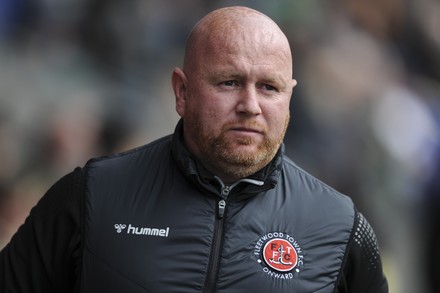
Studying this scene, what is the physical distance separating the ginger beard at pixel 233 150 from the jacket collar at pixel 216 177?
0.09ft

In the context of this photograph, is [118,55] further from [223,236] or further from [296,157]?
[223,236]

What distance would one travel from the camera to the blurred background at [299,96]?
5359 mm

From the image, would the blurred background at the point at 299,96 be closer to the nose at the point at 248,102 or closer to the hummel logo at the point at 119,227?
the hummel logo at the point at 119,227

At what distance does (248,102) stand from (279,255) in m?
0.49

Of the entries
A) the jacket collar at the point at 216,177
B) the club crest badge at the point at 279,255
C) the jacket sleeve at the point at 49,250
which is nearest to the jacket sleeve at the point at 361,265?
the club crest badge at the point at 279,255

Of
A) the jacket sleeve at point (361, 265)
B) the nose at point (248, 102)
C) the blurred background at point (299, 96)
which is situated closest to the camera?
the nose at point (248, 102)

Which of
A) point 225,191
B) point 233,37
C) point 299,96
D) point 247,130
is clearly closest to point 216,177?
point 225,191

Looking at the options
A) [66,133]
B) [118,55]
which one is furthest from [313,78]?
[66,133]

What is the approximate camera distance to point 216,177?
9.67ft

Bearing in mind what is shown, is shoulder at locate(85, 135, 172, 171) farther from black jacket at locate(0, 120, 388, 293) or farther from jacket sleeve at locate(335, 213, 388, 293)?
jacket sleeve at locate(335, 213, 388, 293)

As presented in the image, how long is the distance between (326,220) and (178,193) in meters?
0.49

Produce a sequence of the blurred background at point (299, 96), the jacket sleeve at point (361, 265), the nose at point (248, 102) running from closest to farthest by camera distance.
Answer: the nose at point (248, 102)
the jacket sleeve at point (361, 265)
the blurred background at point (299, 96)

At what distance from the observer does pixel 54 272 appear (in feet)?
9.66

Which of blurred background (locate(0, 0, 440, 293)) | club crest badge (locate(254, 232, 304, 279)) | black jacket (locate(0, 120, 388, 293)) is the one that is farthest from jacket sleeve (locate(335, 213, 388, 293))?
blurred background (locate(0, 0, 440, 293))
